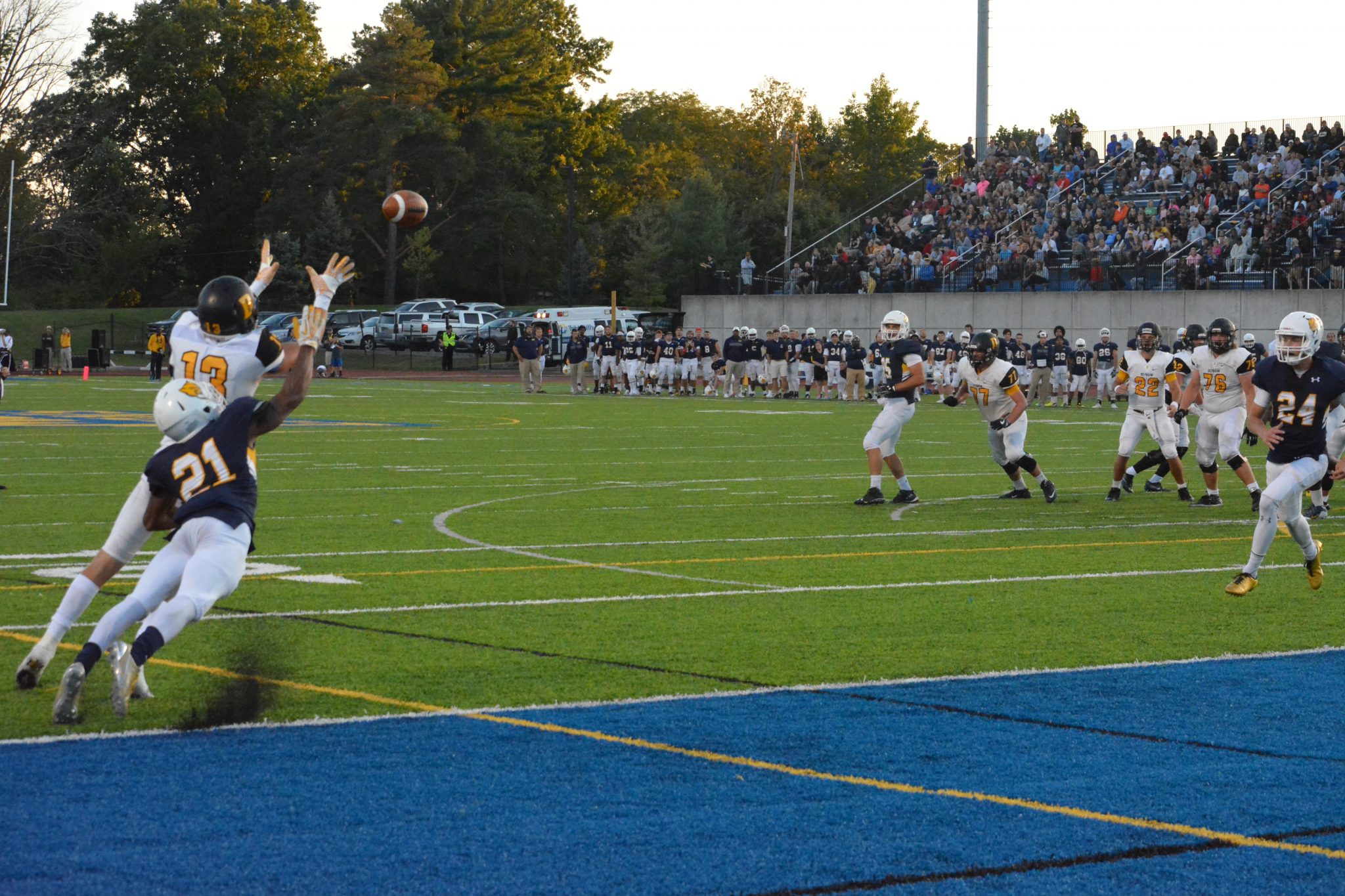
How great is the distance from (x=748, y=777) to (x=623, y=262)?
229 ft

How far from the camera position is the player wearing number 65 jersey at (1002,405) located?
16219mm

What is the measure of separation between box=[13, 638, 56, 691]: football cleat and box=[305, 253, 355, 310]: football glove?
184 cm

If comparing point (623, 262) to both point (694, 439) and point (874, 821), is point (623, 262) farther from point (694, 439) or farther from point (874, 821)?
point (874, 821)

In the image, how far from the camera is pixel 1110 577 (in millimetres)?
11125

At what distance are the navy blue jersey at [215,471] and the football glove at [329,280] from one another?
501 millimetres

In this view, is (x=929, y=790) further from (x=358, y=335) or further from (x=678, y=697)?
(x=358, y=335)

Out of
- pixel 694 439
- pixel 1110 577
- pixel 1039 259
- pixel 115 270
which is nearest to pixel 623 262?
pixel 115 270

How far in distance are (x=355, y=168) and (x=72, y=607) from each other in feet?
225

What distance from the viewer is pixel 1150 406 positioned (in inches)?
667

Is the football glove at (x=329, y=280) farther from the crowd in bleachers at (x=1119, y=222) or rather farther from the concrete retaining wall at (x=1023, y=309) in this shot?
the crowd in bleachers at (x=1119, y=222)

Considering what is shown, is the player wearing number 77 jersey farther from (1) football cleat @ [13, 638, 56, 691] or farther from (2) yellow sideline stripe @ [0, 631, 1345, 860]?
(2) yellow sideline stripe @ [0, 631, 1345, 860]

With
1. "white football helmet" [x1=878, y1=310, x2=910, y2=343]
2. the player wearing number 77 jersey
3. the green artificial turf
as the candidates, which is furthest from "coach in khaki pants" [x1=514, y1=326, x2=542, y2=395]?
the player wearing number 77 jersey

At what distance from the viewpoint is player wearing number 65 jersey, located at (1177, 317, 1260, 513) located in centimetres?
1578

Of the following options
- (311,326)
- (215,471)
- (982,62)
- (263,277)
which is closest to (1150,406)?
(263,277)
